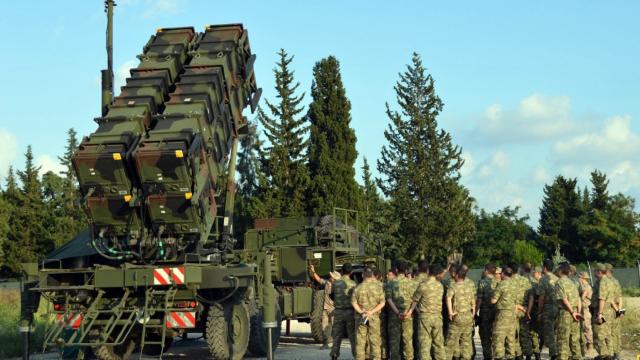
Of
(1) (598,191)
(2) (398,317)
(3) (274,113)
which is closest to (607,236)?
(1) (598,191)

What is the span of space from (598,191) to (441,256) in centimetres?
2484

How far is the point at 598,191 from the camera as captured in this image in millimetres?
69625

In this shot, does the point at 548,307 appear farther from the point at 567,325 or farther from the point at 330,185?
the point at 330,185

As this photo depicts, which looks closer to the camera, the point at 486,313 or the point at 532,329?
the point at 486,313

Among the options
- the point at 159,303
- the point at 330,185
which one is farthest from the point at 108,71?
the point at 330,185

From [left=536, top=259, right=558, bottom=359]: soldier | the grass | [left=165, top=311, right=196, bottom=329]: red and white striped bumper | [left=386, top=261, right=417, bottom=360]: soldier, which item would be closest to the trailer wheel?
the grass

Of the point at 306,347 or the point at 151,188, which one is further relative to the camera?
the point at 306,347

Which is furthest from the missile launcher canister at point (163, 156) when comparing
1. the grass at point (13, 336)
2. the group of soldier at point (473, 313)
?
the group of soldier at point (473, 313)

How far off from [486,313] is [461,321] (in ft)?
3.60

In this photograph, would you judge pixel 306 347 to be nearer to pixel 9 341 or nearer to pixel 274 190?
pixel 9 341

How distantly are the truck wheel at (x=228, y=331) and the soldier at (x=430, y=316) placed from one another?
324 centimetres

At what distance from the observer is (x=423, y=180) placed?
51406mm

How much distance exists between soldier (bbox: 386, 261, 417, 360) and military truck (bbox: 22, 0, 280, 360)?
1752 mm

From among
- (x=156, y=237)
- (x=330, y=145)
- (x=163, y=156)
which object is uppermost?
(x=330, y=145)
